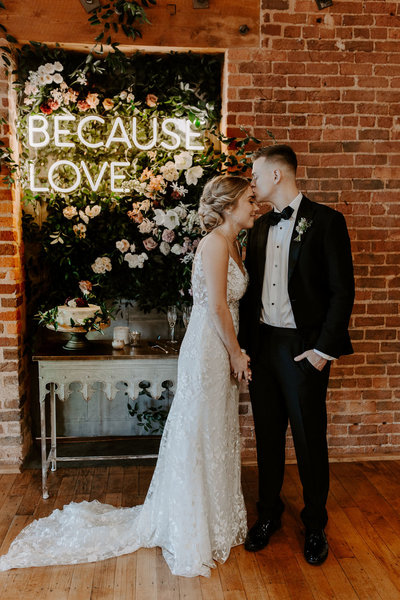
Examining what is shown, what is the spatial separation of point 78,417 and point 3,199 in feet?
5.20

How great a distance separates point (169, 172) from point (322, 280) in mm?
1304

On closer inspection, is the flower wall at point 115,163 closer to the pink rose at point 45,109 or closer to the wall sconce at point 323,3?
the pink rose at point 45,109

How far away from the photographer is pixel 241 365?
8.52ft

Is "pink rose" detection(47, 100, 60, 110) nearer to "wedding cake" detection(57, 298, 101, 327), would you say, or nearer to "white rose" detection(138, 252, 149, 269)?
"white rose" detection(138, 252, 149, 269)

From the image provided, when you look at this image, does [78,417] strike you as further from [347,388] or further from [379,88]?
[379,88]

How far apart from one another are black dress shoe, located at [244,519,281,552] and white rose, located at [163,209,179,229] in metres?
1.75

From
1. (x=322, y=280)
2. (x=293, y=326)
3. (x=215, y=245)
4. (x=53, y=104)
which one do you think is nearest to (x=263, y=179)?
(x=215, y=245)

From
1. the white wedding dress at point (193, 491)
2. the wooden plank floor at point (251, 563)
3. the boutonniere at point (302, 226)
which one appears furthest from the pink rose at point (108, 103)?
the wooden plank floor at point (251, 563)


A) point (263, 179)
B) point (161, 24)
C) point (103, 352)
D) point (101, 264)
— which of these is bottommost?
point (103, 352)

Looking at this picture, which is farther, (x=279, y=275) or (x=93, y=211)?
(x=93, y=211)

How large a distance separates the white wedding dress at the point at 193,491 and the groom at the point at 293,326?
16 cm

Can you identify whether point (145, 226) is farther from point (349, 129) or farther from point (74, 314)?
point (349, 129)

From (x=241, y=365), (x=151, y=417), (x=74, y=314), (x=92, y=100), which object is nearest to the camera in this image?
(x=241, y=365)

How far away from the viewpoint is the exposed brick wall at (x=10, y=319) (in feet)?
10.9
